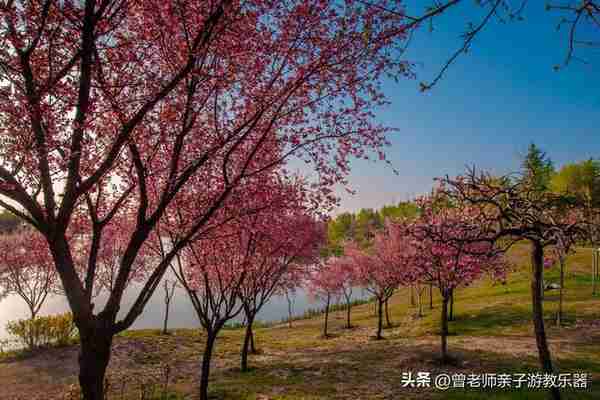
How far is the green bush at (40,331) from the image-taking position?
22969mm

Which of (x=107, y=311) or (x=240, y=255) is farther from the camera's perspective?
(x=240, y=255)

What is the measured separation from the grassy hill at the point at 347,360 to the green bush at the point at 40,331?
1.18 meters

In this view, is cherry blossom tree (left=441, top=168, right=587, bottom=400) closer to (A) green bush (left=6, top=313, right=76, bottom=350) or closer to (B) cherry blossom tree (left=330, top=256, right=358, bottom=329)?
(B) cherry blossom tree (left=330, top=256, right=358, bottom=329)

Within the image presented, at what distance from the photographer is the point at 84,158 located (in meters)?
6.56

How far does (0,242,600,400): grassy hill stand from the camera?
13.9 m

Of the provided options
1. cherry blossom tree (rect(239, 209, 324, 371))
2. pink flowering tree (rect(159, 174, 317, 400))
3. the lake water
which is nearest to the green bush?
pink flowering tree (rect(159, 174, 317, 400))

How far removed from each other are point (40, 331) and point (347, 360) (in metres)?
19.8

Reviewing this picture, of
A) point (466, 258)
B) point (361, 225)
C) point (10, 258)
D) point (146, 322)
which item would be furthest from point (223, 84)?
point (361, 225)

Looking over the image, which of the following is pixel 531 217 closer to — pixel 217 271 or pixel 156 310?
pixel 217 271

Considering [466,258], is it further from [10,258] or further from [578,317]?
[10,258]

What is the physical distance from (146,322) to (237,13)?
172ft

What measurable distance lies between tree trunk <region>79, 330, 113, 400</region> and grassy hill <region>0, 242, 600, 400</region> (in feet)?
22.8

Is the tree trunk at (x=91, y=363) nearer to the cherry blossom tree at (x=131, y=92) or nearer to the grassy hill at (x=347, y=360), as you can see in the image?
the cherry blossom tree at (x=131, y=92)

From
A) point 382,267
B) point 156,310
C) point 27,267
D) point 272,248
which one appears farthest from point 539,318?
point 156,310
